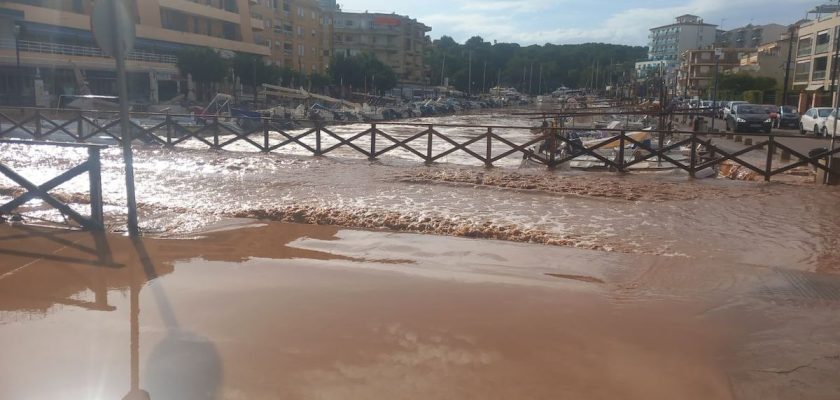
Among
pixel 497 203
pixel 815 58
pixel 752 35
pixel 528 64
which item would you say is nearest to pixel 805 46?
pixel 815 58

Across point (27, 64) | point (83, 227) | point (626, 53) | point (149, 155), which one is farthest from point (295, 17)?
point (626, 53)

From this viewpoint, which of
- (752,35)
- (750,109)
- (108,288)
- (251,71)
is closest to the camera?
(108,288)

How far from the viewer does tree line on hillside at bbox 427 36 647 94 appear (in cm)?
13188

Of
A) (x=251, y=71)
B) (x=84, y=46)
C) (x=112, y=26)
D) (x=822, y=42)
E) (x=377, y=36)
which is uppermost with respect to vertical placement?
(x=377, y=36)

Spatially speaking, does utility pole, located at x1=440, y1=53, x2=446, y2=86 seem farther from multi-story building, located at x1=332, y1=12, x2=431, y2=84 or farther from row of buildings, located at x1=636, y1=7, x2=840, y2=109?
row of buildings, located at x1=636, y1=7, x2=840, y2=109

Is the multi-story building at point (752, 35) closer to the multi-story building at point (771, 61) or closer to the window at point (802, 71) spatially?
the multi-story building at point (771, 61)

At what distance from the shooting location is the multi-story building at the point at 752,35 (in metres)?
120

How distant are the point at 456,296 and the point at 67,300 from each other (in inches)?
119

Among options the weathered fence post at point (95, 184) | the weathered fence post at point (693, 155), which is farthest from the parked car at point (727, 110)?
the weathered fence post at point (95, 184)

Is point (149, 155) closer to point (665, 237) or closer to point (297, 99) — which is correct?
point (665, 237)

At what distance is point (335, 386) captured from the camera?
3621 millimetres

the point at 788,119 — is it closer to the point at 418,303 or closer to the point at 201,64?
the point at 418,303

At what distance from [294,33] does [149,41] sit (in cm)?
2967

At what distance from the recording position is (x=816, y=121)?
1106 inches
